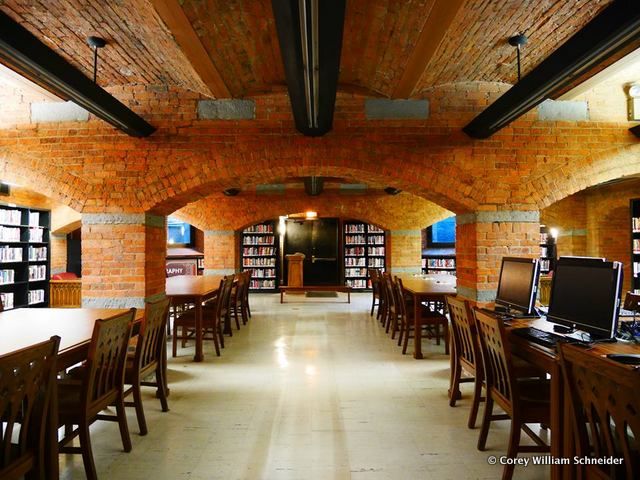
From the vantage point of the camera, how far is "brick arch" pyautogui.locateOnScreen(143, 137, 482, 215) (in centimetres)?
449

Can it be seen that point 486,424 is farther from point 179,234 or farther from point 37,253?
point 179,234

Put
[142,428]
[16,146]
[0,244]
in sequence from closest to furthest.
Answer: [142,428]
[16,146]
[0,244]

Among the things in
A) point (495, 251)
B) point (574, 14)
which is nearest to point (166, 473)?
point (495, 251)

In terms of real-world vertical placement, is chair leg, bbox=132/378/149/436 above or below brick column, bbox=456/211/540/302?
below

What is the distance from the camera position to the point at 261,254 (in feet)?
39.1

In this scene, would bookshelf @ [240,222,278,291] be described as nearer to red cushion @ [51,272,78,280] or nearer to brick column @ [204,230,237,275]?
brick column @ [204,230,237,275]

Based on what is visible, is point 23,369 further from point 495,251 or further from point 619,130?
point 619,130

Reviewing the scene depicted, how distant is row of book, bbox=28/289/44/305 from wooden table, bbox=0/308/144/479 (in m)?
5.59

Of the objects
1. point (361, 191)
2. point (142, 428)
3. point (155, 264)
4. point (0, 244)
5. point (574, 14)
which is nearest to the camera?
point (142, 428)

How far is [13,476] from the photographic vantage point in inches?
62.5

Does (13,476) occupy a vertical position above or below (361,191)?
below

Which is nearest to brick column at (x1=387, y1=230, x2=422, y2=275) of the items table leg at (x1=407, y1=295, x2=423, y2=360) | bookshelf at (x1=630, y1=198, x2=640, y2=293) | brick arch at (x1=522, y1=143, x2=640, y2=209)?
bookshelf at (x1=630, y1=198, x2=640, y2=293)

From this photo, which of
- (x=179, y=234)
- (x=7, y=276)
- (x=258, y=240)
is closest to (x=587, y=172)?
(x=258, y=240)

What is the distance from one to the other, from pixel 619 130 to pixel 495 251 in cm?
202
